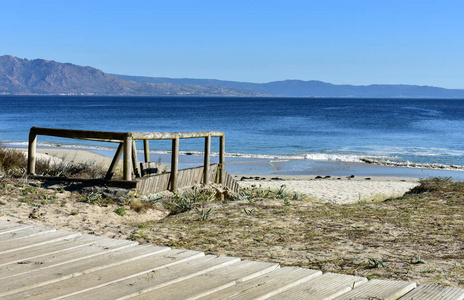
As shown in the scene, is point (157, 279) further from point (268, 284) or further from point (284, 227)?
point (284, 227)

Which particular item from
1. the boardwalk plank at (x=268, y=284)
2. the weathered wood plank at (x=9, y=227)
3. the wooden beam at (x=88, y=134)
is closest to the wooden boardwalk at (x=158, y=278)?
the boardwalk plank at (x=268, y=284)

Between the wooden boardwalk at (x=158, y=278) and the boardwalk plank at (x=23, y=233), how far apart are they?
244mm

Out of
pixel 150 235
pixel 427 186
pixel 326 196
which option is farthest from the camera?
pixel 326 196

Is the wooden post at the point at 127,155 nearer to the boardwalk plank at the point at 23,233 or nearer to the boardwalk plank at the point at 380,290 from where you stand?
the boardwalk plank at the point at 23,233

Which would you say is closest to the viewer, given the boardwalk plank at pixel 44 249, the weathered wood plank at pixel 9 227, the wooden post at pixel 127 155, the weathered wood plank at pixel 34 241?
the boardwalk plank at pixel 44 249

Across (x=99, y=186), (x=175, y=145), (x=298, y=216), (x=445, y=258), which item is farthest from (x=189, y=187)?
(x=445, y=258)

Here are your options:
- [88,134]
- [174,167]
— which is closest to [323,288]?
[174,167]

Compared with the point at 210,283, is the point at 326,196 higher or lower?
lower

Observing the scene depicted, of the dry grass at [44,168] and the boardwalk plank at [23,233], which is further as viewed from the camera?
the dry grass at [44,168]

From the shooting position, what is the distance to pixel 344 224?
7711mm

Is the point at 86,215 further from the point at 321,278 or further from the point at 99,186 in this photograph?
the point at 321,278

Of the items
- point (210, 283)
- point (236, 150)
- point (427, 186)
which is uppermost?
point (210, 283)

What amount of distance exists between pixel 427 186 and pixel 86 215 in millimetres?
7815

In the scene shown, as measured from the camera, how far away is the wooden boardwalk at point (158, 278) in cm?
324
